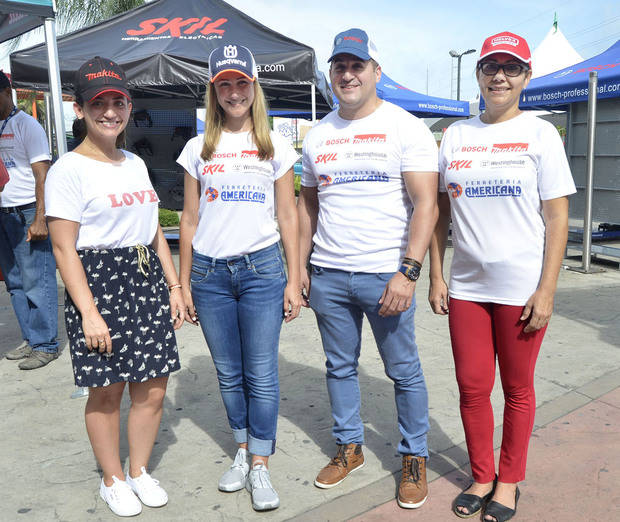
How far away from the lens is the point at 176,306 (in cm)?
278

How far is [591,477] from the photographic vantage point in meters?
2.89

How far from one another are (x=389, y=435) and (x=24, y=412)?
216 cm

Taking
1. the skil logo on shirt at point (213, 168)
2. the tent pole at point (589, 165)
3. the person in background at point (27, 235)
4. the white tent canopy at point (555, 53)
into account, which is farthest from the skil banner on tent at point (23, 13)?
the white tent canopy at point (555, 53)

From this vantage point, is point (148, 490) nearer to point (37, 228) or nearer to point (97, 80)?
point (97, 80)

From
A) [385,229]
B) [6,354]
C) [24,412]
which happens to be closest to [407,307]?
[385,229]

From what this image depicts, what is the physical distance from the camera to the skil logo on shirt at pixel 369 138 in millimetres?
2537

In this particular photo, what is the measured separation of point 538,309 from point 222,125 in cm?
148

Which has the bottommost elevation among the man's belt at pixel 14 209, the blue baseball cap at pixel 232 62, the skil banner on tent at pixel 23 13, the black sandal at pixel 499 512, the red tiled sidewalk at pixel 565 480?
the red tiled sidewalk at pixel 565 480

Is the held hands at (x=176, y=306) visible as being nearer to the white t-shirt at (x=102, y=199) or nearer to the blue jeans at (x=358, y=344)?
the white t-shirt at (x=102, y=199)

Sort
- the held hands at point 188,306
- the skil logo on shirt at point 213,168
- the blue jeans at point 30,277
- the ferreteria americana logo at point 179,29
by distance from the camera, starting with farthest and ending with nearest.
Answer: the ferreteria americana logo at point 179,29
the blue jeans at point 30,277
the held hands at point 188,306
the skil logo on shirt at point 213,168

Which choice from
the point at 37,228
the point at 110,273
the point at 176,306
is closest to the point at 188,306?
the point at 176,306

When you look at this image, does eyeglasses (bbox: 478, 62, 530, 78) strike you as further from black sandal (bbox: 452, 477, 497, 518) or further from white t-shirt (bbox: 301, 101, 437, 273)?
black sandal (bbox: 452, 477, 497, 518)

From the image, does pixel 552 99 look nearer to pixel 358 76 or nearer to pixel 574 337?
pixel 574 337

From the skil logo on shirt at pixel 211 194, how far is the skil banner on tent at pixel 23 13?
2472 millimetres
